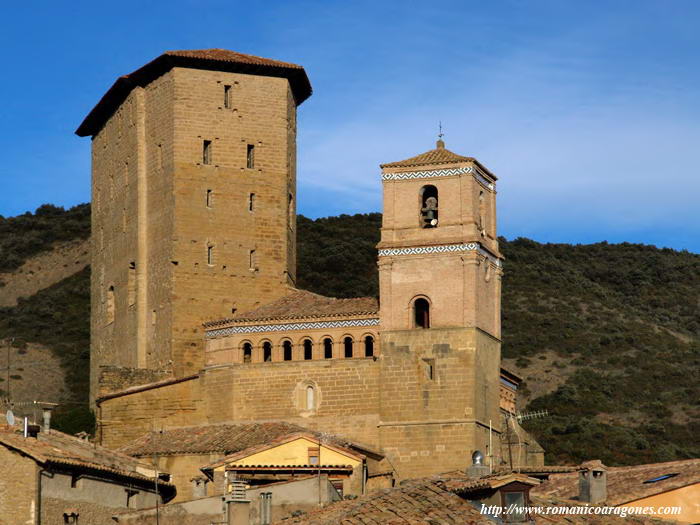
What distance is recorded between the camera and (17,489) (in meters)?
30.0

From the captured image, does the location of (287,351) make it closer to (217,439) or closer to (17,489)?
(217,439)

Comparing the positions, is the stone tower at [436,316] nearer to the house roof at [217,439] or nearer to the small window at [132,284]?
the house roof at [217,439]

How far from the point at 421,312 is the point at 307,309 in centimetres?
296

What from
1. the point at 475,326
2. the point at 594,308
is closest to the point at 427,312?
the point at 475,326

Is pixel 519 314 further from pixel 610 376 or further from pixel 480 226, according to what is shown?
pixel 480 226

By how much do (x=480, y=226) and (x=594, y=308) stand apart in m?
30.7

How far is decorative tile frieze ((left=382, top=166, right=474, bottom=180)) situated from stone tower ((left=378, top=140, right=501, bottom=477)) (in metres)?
0.02

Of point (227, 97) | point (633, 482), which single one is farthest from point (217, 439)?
point (633, 482)

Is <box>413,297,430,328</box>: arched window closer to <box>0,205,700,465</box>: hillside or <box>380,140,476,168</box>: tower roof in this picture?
<box>380,140,476,168</box>: tower roof

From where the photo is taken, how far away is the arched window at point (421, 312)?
39344 mm

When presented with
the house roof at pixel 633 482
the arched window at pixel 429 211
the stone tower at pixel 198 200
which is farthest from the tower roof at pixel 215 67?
→ the house roof at pixel 633 482

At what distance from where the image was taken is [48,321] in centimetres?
7050

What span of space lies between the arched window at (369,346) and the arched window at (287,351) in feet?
6.33

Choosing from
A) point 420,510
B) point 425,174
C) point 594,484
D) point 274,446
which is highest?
point 425,174
